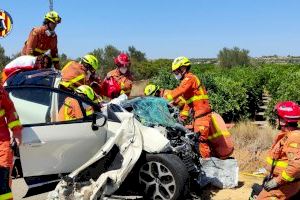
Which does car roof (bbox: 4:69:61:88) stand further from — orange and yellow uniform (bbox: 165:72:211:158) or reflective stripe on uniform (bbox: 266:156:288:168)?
reflective stripe on uniform (bbox: 266:156:288:168)

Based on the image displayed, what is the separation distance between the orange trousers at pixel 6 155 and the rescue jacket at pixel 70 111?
1131 mm

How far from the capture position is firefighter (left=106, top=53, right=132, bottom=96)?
10.0m

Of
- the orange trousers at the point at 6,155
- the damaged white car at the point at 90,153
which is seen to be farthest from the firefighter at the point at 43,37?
the orange trousers at the point at 6,155

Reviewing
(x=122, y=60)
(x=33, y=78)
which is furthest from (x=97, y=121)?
(x=122, y=60)

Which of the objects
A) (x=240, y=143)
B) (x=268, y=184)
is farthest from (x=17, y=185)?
(x=240, y=143)

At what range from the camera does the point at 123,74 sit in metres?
10.2

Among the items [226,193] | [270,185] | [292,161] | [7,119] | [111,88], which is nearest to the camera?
[292,161]

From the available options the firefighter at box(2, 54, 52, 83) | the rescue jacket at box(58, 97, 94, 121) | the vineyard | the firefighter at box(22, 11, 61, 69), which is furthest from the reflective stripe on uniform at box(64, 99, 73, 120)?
the vineyard

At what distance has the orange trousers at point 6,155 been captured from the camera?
5.46m

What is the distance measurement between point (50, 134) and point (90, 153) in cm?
65

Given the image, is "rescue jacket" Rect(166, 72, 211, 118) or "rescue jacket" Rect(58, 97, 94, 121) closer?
"rescue jacket" Rect(58, 97, 94, 121)

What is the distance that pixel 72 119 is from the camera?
6598mm

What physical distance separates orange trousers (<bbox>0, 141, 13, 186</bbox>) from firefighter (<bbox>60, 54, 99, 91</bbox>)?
2548mm

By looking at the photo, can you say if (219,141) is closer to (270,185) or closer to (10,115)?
(270,185)
